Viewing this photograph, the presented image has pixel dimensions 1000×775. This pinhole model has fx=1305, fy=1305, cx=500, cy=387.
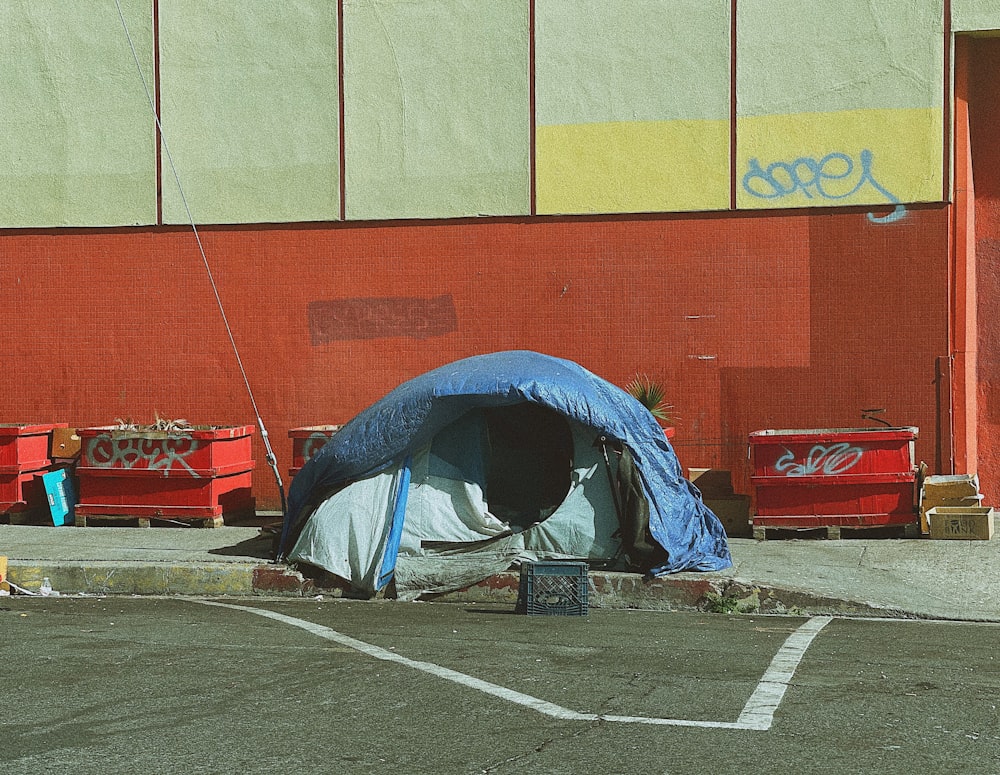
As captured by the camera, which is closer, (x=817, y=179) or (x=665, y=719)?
(x=665, y=719)

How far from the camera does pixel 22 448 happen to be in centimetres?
1448

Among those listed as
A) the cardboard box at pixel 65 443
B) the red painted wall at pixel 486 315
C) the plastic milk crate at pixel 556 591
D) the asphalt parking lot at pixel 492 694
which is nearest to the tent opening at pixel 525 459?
the plastic milk crate at pixel 556 591

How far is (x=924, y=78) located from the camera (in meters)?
14.0

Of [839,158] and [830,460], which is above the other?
[839,158]

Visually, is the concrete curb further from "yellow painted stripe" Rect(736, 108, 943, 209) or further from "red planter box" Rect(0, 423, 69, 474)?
"yellow painted stripe" Rect(736, 108, 943, 209)

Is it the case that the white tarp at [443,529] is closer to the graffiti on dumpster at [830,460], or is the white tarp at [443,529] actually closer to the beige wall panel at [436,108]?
the graffiti on dumpster at [830,460]

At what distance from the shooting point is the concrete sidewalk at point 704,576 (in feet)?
32.3

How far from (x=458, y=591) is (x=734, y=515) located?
381 centimetres

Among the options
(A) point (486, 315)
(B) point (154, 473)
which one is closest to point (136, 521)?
(B) point (154, 473)

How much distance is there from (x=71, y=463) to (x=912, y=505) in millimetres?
9061

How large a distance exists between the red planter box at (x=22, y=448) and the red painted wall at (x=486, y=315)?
93 centimetres

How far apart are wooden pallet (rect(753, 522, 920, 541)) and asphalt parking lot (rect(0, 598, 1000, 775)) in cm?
323

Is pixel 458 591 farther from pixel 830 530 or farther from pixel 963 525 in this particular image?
pixel 963 525

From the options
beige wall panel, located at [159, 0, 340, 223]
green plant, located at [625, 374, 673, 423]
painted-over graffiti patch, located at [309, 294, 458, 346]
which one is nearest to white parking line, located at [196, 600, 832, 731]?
green plant, located at [625, 374, 673, 423]
